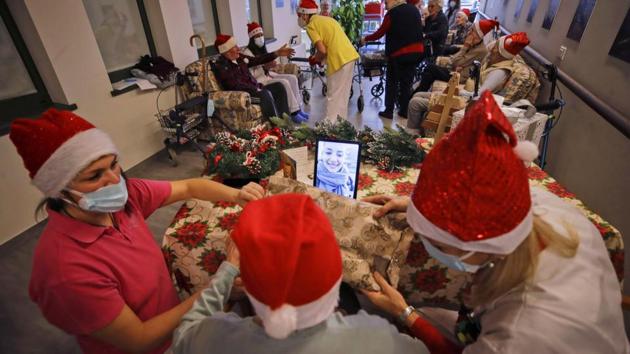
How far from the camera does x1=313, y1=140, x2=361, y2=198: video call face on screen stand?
1378 millimetres

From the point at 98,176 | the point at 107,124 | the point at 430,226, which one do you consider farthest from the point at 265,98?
the point at 430,226

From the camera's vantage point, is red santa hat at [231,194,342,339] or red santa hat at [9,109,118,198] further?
red santa hat at [9,109,118,198]

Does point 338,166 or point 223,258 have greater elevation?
point 338,166

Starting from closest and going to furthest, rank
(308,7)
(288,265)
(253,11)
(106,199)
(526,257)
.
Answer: (288,265) → (526,257) → (106,199) → (308,7) → (253,11)

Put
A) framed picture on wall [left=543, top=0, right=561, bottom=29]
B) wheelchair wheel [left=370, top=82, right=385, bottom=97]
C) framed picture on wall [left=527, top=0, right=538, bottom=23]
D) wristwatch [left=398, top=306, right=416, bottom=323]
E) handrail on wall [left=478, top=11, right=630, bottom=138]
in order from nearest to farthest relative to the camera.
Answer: wristwatch [left=398, top=306, right=416, bottom=323] → handrail on wall [left=478, top=11, right=630, bottom=138] → framed picture on wall [left=543, top=0, right=561, bottom=29] → framed picture on wall [left=527, top=0, right=538, bottom=23] → wheelchair wheel [left=370, top=82, right=385, bottom=97]

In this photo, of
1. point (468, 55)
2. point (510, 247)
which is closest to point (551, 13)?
point (468, 55)

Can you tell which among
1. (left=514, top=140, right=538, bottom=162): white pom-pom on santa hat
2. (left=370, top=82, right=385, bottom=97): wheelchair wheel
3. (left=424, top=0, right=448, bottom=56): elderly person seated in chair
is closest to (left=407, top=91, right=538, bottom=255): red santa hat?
(left=514, top=140, right=538, bottom=162): white pom-pom on santa hat

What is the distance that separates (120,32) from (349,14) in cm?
380

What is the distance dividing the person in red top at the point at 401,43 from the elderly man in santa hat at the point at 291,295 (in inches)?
154

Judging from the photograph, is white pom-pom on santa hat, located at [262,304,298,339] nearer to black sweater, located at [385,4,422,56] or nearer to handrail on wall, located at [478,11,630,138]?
handrail on wall, located at [478,11,630,138]

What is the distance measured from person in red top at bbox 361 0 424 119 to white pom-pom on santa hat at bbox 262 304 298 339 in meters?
4.06

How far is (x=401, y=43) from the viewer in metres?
3.96

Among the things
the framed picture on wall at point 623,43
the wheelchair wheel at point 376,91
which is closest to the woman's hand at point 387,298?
the framed picture on wall at point 623,43

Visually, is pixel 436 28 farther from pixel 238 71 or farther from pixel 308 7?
pixel 238 71
